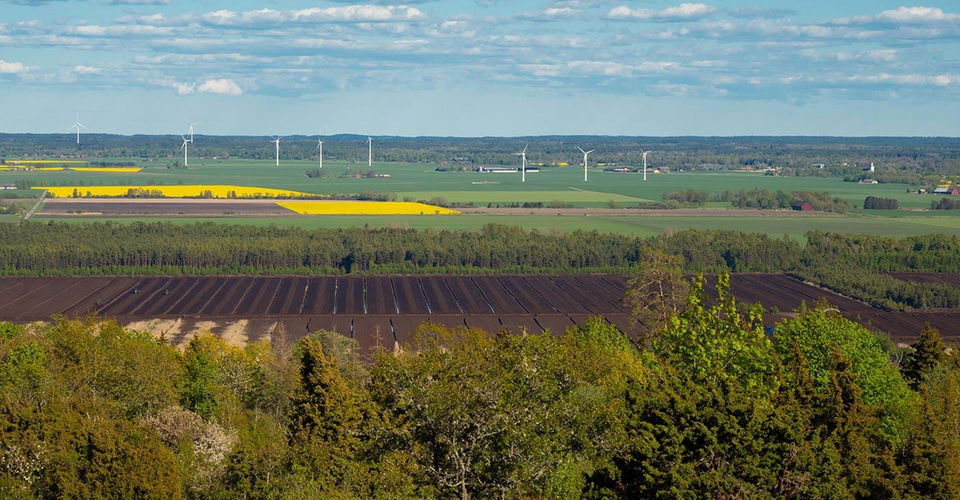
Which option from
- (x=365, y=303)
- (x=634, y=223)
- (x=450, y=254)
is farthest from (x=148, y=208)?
(x=365, y=303)

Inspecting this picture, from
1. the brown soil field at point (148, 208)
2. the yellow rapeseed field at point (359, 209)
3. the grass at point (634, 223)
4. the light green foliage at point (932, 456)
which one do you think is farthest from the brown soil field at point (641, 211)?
the light green foliage at point (932, 456)

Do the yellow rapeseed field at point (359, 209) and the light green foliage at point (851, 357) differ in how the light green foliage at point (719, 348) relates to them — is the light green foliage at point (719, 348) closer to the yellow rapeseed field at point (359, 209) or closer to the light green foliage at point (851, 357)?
the light green foliage at point (851, 357)

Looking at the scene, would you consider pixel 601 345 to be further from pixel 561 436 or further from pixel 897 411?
pixel 561 436

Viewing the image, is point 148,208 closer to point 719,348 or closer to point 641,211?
point 641,211

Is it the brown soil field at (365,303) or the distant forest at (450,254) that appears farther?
the distant forest at (450,254)

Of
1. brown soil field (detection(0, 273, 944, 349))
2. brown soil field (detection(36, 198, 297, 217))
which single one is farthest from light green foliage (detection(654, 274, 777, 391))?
brown soil field (detection(36, 198, 297, 217))

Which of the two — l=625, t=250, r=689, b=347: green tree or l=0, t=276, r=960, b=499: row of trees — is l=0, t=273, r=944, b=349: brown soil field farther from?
l=0, t=276, r=960, b=499: row of trees

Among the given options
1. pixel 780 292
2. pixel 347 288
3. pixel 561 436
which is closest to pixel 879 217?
pixel 780 292
